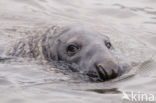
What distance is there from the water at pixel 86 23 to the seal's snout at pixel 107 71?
0.32 feet

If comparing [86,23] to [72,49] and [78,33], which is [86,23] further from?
[72,49]

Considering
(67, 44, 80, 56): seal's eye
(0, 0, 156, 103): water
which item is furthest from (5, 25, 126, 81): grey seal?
(0, 0, 156, 103): water

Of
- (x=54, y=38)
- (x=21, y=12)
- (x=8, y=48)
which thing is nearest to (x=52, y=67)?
(x=54, y=38)

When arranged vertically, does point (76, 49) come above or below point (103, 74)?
above

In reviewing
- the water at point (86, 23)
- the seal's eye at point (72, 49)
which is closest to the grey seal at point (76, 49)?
the seal's eye at point (72, 49)

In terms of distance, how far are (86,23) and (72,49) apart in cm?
350

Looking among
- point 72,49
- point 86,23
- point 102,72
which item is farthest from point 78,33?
point 86,23

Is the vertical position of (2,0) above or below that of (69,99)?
above

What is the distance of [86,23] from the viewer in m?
9.48

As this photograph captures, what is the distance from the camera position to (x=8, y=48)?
687cm

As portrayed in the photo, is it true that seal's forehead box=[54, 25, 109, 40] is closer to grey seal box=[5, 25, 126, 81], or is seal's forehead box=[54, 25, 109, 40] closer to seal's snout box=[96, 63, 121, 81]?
grey seal box=[5, 25, 126, 81]

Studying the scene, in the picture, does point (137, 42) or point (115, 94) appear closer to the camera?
point (115, 94)

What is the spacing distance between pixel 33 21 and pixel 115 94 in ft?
16.5

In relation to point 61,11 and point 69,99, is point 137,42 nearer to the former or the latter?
point 61,11
